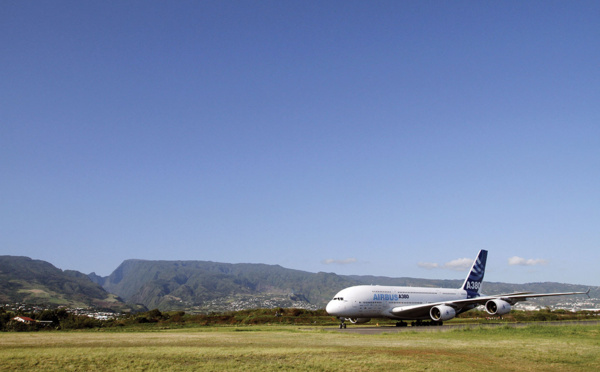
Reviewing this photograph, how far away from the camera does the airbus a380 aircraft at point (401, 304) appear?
54469 millimetres

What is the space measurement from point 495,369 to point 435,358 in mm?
2952

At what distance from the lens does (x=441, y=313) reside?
56.9m

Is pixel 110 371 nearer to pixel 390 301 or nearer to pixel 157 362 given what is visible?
pixel 157 362

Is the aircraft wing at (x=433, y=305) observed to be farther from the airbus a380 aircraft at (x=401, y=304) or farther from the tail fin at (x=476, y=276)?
the tail fin at (x=476, y=276)

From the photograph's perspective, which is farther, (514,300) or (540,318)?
(540,318)

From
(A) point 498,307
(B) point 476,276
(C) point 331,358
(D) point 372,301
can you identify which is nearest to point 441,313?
(A) point 498,307

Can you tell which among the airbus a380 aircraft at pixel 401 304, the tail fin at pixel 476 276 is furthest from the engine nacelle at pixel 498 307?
the tail fin at pixel 476 276

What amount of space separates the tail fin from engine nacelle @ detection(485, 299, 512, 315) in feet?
45.1

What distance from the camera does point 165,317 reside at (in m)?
76.5

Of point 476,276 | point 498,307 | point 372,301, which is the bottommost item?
point 498,307

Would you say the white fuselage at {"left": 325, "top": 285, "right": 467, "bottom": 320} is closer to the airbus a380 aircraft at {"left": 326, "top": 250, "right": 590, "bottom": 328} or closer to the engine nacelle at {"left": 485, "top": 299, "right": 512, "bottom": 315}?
the airbus a380 aircraft at {"left": 326, "top": 250, "right": 590, "bottom": 328}

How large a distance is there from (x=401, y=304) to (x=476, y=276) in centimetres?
2420

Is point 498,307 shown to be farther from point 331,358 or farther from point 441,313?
point 331,358

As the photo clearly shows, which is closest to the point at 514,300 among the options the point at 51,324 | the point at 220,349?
the point at 220,349
